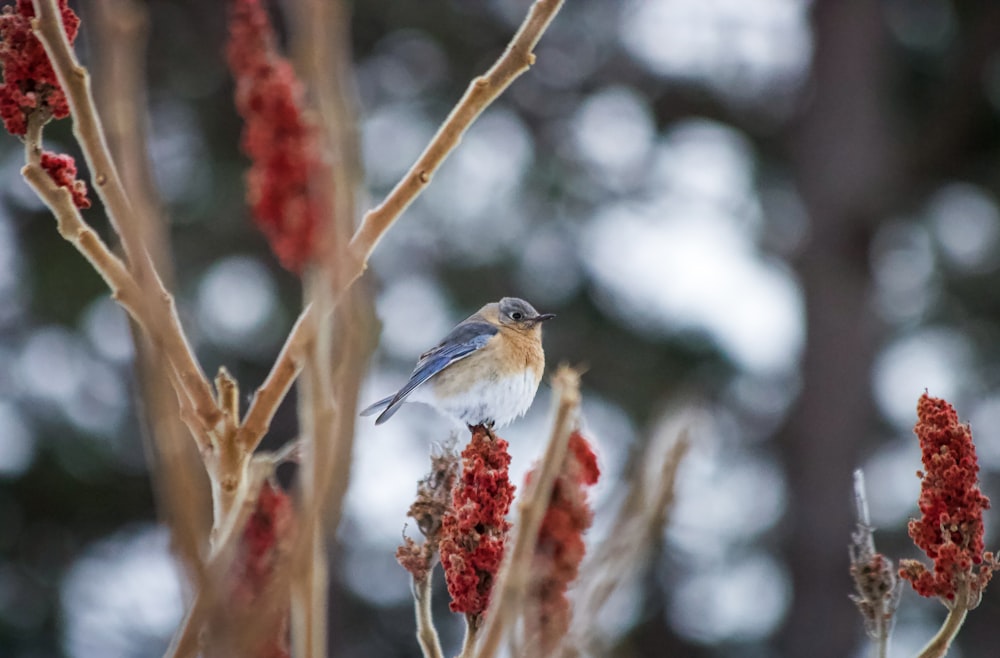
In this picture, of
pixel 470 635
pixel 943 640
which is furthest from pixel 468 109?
pixel 943 640

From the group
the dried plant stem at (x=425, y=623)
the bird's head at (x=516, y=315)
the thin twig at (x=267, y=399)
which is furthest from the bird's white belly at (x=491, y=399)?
the thin twig at (x=267, y=399)

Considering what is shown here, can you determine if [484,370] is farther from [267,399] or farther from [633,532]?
[633,532]

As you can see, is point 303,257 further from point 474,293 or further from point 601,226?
point 601,226

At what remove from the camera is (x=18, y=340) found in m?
9.37

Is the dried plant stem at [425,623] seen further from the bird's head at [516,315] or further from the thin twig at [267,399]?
the bird's head at [516,315]

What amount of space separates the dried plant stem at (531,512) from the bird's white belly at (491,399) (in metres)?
1.17

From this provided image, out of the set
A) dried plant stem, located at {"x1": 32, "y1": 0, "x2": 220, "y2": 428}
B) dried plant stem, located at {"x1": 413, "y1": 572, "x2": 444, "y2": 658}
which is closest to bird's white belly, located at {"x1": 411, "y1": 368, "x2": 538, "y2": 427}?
dried plant stem, located at {"x1": 413, "y1": 572, "x2": 444, "y2": 658}

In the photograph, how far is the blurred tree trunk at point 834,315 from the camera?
32.5 ft

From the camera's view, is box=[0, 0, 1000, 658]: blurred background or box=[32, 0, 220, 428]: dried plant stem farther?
box=[0, 0, 1000, 658]: blurred background

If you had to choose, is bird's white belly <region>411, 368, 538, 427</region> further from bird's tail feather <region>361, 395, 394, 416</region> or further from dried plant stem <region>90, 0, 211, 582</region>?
dried plant stem <region>90, 0, 211, 582</region>

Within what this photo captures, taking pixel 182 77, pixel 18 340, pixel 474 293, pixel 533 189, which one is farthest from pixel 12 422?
pixel 533 189

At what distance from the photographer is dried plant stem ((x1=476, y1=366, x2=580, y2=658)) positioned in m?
1.08

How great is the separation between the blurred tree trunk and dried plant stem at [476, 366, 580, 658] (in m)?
8.84

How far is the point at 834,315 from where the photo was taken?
10.2m
